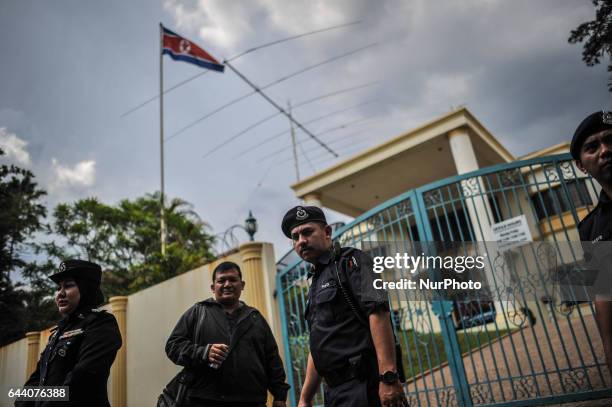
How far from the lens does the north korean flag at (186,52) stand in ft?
49.2

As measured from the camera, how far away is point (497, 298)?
373 cm

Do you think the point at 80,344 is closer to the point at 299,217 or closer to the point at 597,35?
the point at 299,217

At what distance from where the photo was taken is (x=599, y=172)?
153 cm

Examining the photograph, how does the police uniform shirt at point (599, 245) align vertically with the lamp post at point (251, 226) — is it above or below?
below

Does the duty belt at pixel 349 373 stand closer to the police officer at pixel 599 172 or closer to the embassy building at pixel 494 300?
the police officer at pixel 599 172

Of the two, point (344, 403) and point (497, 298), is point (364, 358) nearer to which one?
point (344, 403)

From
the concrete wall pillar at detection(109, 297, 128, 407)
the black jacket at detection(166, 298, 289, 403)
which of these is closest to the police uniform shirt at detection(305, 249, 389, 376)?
the black jacket at detection(166, 298, 289, 403)

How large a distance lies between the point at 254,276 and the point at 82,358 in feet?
9.77

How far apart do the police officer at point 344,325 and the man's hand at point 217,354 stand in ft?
2.14

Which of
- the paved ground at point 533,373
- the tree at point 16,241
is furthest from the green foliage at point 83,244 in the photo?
the paved ground at point 533,373

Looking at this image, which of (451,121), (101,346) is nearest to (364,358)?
(101,346)

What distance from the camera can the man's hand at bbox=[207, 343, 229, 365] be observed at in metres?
2.56

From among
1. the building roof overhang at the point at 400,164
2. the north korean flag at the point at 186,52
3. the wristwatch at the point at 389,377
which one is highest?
the north korean flag at the point at 186,52

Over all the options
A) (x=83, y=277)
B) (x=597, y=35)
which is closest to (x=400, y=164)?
(x=597, y=35)
